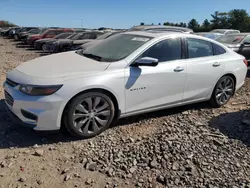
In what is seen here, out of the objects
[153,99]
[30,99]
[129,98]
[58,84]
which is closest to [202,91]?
[153,99]

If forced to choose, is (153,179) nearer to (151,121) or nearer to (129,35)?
(151,121)

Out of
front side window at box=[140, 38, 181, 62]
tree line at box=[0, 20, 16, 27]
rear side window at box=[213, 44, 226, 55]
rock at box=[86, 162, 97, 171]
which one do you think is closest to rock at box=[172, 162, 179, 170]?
rock at box=[86, 162, 97, 171]

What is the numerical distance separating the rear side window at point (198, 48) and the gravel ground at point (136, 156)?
1.20 meters

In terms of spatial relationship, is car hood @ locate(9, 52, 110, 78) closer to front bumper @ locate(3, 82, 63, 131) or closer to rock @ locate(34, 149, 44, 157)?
front bumper @ locate(3, 82, 63, 131)

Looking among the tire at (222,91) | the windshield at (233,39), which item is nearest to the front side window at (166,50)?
the tire at (222,91)

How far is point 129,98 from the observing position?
13.2ft

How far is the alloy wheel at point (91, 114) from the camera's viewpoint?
12.1 ft

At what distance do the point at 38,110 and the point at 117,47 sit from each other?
174 centimetres

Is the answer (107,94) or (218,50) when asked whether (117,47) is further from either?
(218,50)

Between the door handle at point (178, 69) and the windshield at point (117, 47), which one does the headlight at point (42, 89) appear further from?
the door handle at point (178, 69)

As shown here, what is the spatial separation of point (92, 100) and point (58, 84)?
1.78 feet

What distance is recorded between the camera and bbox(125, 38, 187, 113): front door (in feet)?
13.2

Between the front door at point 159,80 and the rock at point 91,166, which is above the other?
the front door at point 159,80

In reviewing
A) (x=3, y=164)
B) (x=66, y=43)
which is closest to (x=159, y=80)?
(x=3, y=164)
